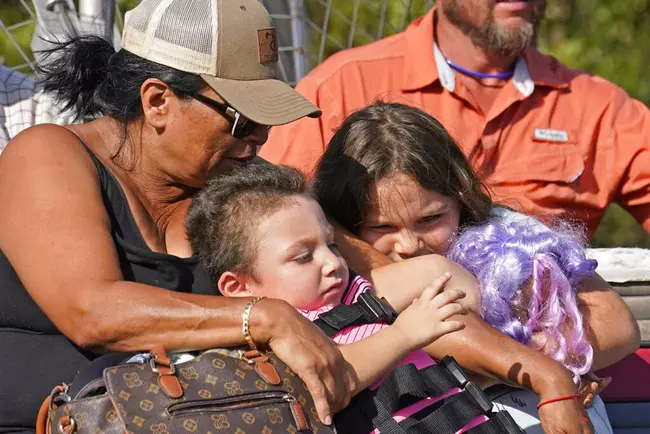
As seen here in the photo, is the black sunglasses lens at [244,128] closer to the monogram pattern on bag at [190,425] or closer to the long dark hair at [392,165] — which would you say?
the long dark hair at [392,165]

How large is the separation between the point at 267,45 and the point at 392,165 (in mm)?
450

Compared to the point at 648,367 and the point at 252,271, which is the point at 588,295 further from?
the point at 252,271

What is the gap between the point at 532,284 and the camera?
9.39 ft

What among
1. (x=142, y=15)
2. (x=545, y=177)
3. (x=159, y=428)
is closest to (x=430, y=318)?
(x=159, y=428)

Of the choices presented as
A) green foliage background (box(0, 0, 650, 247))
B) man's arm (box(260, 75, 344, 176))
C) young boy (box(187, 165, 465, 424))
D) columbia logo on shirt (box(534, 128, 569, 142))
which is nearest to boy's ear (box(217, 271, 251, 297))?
young boy (box(187, 165, 465, 424))

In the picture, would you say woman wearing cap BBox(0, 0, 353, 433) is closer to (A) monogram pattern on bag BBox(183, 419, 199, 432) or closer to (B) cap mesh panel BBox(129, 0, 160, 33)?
(B) cap mesh panel BBox(129, 0, 160, 33)

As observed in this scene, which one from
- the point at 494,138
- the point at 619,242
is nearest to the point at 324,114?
the point at 494,138

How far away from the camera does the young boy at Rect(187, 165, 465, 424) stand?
7.99 feet

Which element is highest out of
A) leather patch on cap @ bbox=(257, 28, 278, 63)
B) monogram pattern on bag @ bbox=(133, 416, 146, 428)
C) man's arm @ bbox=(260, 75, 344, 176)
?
leather patch on cap @ bbox=(257, 28, 278, 63)

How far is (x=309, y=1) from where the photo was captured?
6992 mm

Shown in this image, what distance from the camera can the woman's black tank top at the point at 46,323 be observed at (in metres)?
2.60

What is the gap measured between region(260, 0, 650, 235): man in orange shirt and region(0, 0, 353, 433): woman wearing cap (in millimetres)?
1393

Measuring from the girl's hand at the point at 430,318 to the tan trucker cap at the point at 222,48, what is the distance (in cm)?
59

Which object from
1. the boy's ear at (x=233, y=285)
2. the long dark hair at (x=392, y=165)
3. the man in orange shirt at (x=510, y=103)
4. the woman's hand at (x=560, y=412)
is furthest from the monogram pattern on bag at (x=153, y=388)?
the man in orange shirt at (x=510, y=103)
